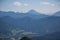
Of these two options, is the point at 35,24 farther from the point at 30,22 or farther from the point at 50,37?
the point at 50,37

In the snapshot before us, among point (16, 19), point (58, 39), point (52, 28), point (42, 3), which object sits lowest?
point (58, 39)

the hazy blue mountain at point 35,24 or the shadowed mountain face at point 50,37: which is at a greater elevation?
the hazy blue mountain at point 35,24

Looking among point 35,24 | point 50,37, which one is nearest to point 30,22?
point 35,24

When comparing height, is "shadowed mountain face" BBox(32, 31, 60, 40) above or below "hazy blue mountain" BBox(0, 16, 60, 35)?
below

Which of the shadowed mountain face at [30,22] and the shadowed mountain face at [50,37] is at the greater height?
the shadowed mountain face at [30,22]

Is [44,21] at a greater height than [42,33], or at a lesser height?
greater

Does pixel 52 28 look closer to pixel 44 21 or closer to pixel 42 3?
pixel 44 21

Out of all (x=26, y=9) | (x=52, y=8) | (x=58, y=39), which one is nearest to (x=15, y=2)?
(x=26, y=9)

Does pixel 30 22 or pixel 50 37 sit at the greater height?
pixel 30 22
